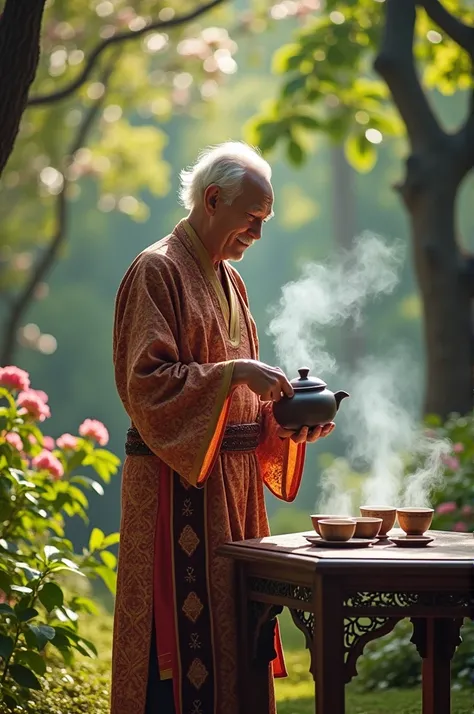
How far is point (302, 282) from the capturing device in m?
4.43

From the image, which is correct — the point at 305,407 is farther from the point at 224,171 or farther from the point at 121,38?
the point at 121,38

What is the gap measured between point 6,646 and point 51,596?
22 cm

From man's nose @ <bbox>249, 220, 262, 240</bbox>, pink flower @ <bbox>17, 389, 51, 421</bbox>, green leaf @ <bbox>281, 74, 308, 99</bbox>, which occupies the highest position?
green leaf @ <bbox>281, 74, 308, 99</bbox>

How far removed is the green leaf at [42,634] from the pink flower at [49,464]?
2.80 feet

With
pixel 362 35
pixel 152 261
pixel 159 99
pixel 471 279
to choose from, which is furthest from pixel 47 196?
pixel 152 261

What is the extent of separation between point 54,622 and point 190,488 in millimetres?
1468

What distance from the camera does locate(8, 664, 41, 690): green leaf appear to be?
13.2 ft

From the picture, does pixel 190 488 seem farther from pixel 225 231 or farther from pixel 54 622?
pixel 54 622

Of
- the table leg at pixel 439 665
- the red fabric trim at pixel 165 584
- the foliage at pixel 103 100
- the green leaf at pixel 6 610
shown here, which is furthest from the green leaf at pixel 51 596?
the foliage at pixel 103 100

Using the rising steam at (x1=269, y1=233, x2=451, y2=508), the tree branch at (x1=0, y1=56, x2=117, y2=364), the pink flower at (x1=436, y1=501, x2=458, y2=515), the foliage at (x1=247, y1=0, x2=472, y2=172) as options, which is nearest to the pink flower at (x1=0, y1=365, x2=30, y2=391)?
the rising steam at (x1=269, y1=233, x2=451, y2=508)

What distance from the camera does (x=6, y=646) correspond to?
4047 millimetres

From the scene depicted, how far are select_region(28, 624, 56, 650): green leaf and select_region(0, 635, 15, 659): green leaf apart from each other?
3.3 inches

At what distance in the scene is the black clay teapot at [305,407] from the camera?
11.9ft

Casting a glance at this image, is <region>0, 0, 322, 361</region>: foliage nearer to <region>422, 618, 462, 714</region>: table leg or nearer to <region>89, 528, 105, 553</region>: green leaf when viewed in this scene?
<region>89, 528, 105, 553</region>: green leaf
